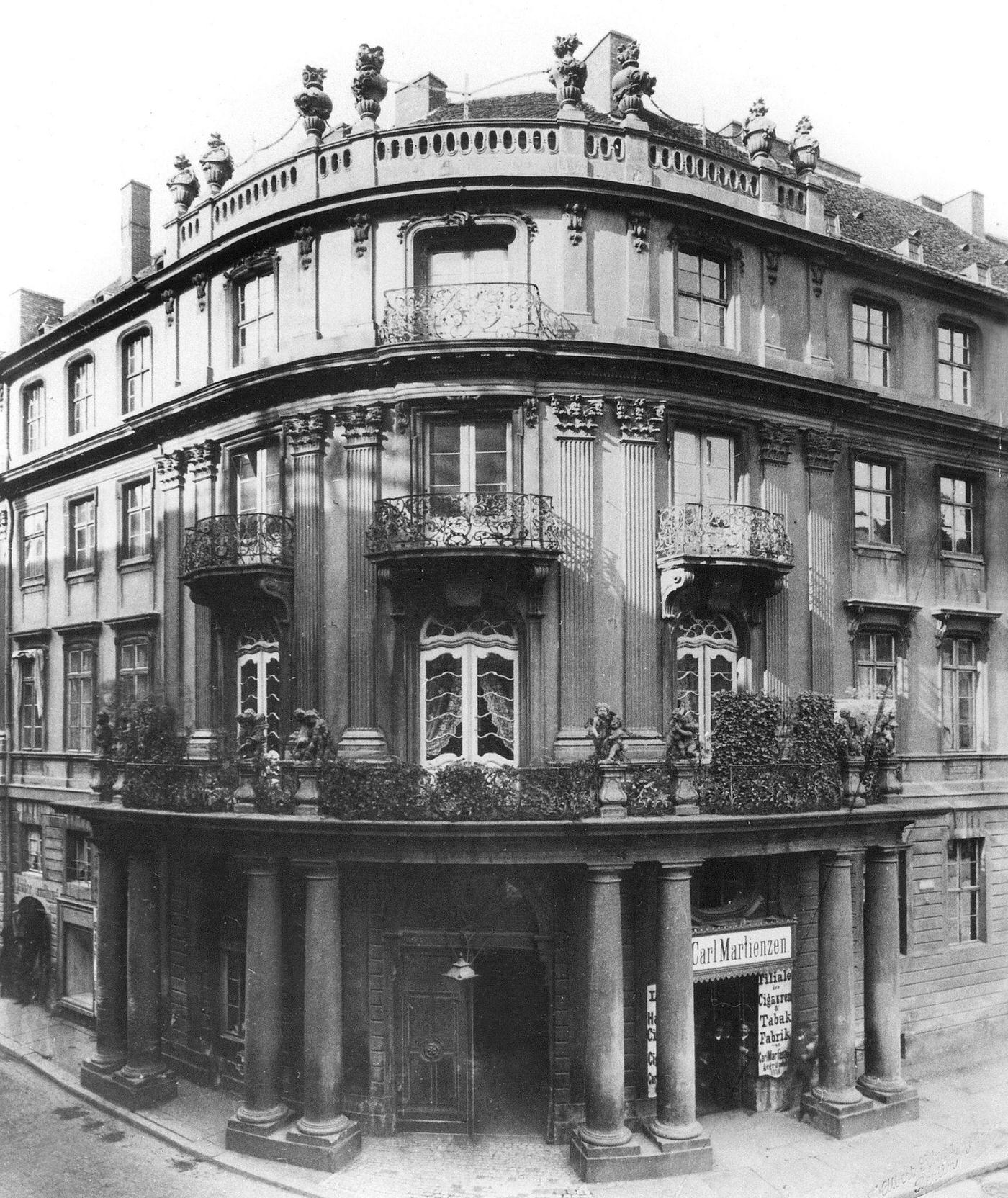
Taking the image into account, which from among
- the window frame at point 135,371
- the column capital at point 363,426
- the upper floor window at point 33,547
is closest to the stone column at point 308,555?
the column capital at point 363,426

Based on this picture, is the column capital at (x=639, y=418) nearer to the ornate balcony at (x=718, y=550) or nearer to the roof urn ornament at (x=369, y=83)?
the ornate balcony at (x=718, y=550)

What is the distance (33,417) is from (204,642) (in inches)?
423

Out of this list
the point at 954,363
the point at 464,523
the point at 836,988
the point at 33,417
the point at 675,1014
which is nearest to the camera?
the point at 675,1014

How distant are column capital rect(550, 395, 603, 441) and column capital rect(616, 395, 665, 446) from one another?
0.46 m

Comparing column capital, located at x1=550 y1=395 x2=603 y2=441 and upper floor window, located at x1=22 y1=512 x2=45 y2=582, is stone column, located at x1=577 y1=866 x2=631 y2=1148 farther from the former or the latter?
upper floor window, located at x1=22 y1=512 x2=45 y2=582

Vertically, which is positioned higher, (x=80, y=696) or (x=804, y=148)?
(x=804, y=148)

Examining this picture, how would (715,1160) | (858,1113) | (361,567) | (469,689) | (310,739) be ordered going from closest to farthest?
(715,1160), (310,739), (858,1113), (469,689), (361,567)

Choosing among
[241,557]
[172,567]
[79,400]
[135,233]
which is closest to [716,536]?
[241,557]

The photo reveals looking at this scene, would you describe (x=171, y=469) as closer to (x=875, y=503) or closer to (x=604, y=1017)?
(x=604, y=1017)

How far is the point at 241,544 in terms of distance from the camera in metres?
17.6

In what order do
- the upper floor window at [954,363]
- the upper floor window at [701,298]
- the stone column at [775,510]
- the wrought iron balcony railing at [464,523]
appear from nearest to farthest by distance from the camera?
the wrought iron balcony railing at [464,523]
the upper floor window at [701,298]
the stone column at [775,510]
the upper floor window at [954,363]

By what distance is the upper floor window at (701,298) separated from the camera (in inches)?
692

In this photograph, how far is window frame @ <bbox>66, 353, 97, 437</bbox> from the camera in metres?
23.4

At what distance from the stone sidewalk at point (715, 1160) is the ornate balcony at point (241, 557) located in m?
8.87
